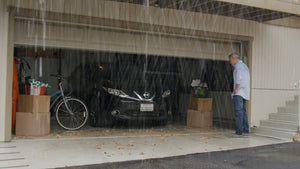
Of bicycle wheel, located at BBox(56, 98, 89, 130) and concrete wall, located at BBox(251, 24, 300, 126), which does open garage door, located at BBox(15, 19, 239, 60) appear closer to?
concrete wall, located at BBox(251, 24, 300, 126)

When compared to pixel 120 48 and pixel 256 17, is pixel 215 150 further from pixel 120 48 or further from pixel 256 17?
pixel 256 17

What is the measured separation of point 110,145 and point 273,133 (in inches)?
155

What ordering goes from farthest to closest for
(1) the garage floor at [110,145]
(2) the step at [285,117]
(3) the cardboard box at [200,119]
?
(3) the cardboard box at [200,119]
(2) the step at [285,117]
(1) the garage floor at [110,145]

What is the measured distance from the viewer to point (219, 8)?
6.52 m

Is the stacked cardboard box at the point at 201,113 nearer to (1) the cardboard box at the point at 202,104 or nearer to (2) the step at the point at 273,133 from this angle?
(1) the cardboard box at the point at 202,104

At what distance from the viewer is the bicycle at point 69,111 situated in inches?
257

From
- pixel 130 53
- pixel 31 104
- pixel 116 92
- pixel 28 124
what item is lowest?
pixel 28 124

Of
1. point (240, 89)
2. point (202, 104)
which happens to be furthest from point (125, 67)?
point (240, 89)

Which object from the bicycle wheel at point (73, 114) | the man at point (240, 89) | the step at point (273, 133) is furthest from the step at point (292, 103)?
the bicycle wheel at point (73, 114)

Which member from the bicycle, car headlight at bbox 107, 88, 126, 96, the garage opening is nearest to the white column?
the garage opening

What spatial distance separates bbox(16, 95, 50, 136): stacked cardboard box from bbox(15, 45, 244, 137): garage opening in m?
0.42

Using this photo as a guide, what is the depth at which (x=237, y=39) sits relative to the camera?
7516 millimetres

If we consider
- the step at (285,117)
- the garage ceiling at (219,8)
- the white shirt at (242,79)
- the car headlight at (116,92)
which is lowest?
the step at (285,117)

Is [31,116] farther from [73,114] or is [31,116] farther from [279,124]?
[279,124]
